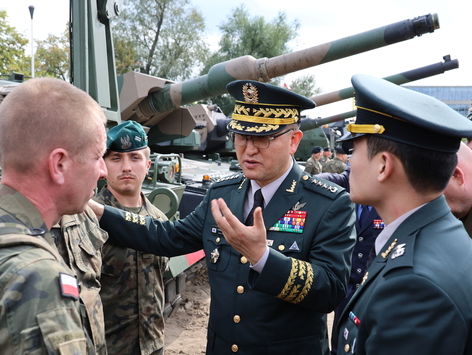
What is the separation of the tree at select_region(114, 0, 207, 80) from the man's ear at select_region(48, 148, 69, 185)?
31465 mm

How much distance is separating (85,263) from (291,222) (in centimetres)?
98

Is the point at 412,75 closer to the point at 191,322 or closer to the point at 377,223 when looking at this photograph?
the point at 377,223

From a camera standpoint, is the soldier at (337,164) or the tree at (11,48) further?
the tree at (11,48)

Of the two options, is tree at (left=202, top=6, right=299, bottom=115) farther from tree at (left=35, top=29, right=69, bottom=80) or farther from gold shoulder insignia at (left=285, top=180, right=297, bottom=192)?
gold shoulder insignia at (left=285, top=180, right=297, bottom=192)

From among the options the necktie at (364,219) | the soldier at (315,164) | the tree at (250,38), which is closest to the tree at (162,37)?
the tree at (250,38)

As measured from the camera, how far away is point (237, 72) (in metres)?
5.55

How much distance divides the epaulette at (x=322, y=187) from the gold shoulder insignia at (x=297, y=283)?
1.54 ft

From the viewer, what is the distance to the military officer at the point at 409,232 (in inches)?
46.2

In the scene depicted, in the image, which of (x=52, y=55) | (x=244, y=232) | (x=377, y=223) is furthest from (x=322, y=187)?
(x=52, y=55)

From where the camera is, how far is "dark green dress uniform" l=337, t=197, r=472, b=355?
45.6 inches

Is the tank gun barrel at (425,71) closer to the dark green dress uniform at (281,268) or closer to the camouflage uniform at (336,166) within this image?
the camouflage uniform at (336,166)

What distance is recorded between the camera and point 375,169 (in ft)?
4.90

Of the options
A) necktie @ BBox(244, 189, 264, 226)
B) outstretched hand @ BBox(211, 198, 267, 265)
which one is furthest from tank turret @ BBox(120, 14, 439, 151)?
outstretched hand @ BBox(211, 198, 267, 265)

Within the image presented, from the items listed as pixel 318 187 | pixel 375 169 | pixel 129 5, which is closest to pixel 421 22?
pixel 318 187
